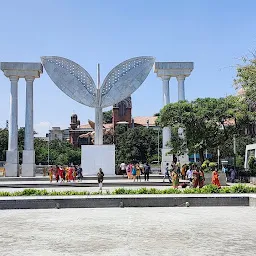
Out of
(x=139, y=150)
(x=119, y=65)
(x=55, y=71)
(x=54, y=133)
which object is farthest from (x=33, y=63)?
(x=54, y=133)

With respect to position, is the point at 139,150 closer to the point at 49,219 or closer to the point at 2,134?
the point at 2,134

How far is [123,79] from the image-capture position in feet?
120

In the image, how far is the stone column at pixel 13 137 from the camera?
1523 inches

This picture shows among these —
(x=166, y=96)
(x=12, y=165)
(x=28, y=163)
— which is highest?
(x=166, y=96)

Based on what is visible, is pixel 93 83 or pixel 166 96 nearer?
pixel 93 83

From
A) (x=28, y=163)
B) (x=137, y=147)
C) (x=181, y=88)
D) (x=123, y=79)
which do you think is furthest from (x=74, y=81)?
(x=137, y=147)

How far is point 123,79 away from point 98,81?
1.92 meters

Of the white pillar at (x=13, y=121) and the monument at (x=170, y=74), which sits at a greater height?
the monument at (x=170, y=74)

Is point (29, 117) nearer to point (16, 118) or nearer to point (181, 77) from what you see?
point (16, 118)

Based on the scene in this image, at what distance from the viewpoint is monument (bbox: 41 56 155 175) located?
36344 millimetres

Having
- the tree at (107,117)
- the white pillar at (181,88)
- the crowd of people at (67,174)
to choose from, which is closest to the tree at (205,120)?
the crowd of people at (67,174)

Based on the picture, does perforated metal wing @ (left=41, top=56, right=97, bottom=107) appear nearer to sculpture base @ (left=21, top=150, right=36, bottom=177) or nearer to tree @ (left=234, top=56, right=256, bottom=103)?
sculpture base @ (left=21, top=150, right=36, bottom=177)

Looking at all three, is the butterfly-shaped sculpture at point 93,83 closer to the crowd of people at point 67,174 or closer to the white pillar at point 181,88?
the white pillar at point 181,88

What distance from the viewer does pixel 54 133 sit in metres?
146
